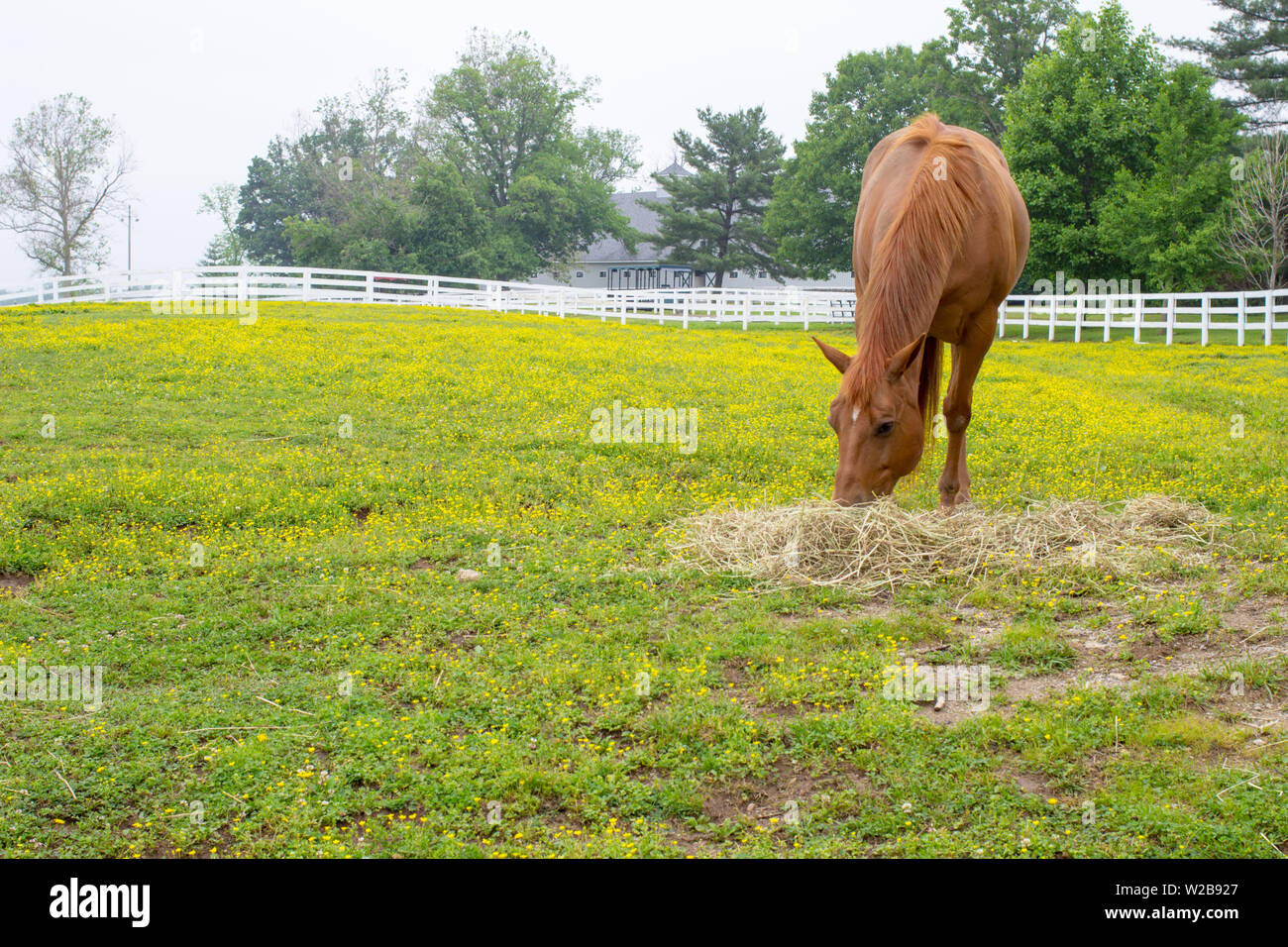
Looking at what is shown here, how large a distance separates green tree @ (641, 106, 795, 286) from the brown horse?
4374 cm

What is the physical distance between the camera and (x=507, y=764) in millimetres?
4008

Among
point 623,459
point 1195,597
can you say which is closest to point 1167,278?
point 623,459

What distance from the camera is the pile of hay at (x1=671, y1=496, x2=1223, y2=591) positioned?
20.8 feet

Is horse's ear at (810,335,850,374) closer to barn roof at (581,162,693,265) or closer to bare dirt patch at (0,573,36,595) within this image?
bare dirt patch at (0,573,36,595)

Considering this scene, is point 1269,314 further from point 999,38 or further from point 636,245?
point 636,245

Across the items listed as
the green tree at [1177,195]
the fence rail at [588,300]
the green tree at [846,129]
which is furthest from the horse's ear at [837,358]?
the green tree at [846,129]

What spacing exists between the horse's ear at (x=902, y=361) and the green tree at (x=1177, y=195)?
84.1ft

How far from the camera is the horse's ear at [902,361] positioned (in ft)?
19.8

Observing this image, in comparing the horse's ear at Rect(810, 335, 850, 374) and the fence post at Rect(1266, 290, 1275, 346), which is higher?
the fence post at Rect(1266, 290, 1275, 346)

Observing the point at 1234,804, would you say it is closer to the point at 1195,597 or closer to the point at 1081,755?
the point at 1081,755

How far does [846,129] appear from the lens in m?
42.6

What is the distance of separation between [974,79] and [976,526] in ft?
138

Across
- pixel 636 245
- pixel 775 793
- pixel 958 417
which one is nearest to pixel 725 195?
pixel 636 245

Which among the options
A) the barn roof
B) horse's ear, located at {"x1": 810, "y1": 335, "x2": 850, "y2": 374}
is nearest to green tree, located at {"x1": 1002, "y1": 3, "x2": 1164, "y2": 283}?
horse's ear, located at {"x1": 810, "y1": 335, "x2": 850, "y2": 374}
